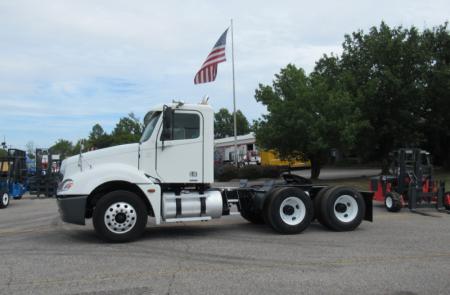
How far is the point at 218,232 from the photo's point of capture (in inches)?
406

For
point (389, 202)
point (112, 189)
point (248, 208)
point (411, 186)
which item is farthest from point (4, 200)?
point (411, 186)

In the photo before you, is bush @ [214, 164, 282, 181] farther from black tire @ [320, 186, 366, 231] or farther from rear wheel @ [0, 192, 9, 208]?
black tire @ [320, 186, 366, 231]

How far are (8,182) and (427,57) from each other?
2443 centimetres

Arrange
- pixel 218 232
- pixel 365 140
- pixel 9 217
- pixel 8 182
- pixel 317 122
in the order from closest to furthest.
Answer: pixel 218 232 → pixel 9 217 → pixel 8 182 → pixel 317 122 → pixel 365 140

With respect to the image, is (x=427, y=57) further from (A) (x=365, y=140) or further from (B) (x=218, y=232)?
(B) (x=218, y=232)

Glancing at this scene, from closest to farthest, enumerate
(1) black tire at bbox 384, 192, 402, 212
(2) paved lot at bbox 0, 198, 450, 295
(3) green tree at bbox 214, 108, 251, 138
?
1. (2) paved lot at bbox 0, 198, 450, 295
2. (1) black tire at bbox 384, 192, 402, 212
3. (3) green tree at bbox 214, 108, 251, 138

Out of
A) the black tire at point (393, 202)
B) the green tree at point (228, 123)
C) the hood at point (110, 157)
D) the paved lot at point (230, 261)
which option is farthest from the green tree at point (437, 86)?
the green tree at point (228, 123)

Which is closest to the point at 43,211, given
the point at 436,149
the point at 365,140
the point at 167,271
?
the point at 167,271

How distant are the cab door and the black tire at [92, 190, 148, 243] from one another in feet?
2.72

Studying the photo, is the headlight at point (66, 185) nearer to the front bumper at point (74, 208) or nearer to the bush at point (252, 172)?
the front bumper at point (74, 208)

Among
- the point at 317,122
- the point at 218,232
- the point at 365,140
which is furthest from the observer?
the point at 365,140

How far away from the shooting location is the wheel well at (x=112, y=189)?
9.21m

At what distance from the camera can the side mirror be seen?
9297 millimetres

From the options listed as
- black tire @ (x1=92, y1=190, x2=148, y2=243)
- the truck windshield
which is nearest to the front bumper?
black tire @ (x1=92, y1=190, x2=148, y2=243)
